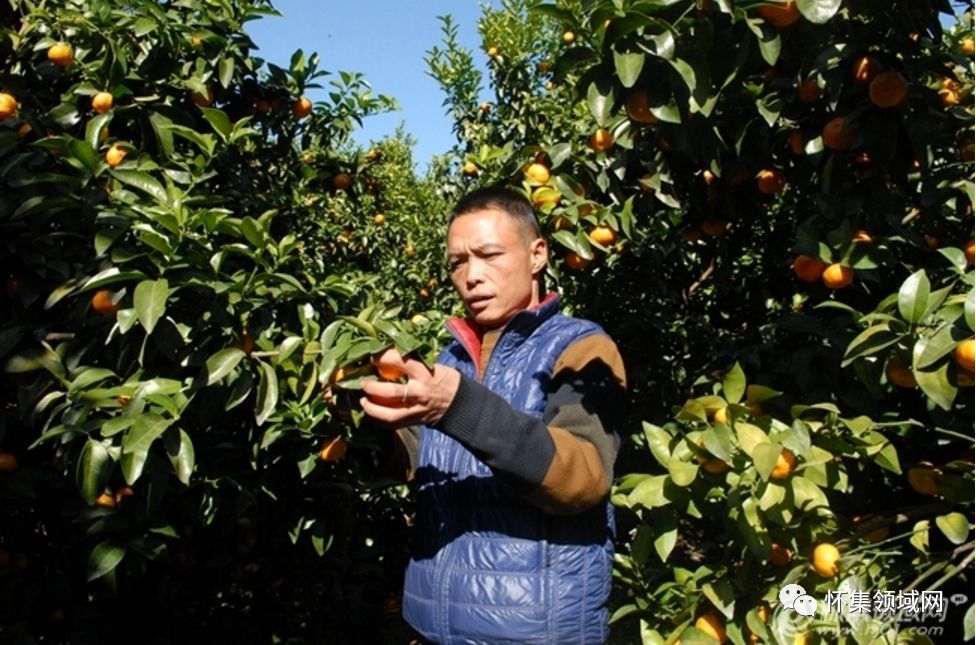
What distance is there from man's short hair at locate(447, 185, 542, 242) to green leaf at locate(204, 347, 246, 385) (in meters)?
0.42

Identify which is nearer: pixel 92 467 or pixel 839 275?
pixel 92 467

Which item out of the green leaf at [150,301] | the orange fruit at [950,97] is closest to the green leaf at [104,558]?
the green leaf at [150,301]

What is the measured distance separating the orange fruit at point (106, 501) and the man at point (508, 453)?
2.03 ft

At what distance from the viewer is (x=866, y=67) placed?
1347 mm

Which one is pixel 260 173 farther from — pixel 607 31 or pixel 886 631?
pixel 886 631

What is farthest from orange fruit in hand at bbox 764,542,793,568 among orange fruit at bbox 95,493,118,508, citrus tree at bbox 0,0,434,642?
orange fruit at bbox 95,493,118,508

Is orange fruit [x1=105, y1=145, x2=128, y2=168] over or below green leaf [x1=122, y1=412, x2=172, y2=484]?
over

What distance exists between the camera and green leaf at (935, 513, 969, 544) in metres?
1.02

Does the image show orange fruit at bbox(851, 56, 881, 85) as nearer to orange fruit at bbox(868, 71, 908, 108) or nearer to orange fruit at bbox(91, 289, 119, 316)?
orange fruit at bbox(868, 71, 908, 108)

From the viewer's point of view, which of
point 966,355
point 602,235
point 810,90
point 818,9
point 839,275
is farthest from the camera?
point 602,235

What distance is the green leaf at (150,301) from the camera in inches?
42.2

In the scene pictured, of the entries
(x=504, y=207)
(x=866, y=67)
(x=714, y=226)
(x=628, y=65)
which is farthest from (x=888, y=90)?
(x=504, y=207)

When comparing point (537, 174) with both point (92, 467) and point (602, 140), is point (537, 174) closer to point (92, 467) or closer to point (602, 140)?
point (602, 140)

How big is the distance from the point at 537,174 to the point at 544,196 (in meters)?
0.09
